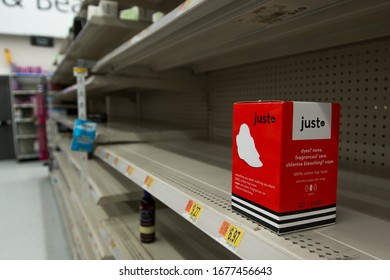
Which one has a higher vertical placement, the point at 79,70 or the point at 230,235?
the point at 79,70

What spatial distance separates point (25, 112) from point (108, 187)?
6.48 m

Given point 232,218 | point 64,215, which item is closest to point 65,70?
point 64,215

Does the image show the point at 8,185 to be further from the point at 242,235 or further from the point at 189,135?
the point at 242,235

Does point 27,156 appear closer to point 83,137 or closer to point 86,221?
point 86,221

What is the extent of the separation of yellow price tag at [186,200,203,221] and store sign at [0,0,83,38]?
19.2 ft

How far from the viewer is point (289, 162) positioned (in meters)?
0.52

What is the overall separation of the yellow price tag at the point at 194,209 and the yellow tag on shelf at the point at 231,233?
Answer: 95 millimetres

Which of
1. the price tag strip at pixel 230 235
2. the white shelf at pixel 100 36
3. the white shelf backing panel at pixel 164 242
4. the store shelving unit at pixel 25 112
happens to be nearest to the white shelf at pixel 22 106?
the store shelving unit at pixel 25 112

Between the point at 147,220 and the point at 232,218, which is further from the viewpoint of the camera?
the point at 147,220

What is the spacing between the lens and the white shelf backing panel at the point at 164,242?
128 cm

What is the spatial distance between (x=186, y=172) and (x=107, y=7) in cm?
118

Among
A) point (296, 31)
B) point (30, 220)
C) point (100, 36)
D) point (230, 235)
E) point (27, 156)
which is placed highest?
point (100, 36)
